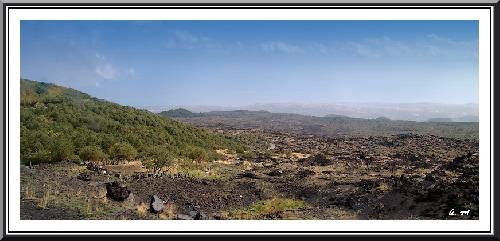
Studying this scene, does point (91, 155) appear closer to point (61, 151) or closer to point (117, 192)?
point (61, 151)

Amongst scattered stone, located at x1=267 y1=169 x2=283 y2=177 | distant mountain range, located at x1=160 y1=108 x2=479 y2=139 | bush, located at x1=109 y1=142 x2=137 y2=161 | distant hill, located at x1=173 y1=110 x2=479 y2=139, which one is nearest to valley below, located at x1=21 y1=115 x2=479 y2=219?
scattered stone, located at x1=267 y1=169 x2=283 y2=177

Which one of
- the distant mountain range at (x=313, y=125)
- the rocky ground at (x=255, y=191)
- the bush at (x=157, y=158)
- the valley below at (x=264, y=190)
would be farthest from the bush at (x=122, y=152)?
the distant mountain range at (x=313, y=125)

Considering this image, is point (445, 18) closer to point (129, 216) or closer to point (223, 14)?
point (223, 14)

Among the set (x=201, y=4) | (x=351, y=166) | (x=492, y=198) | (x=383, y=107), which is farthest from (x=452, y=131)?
(x=201, y=4)

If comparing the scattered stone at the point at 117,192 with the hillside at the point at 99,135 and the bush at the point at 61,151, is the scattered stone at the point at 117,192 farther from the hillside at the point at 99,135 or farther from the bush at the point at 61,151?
the bush at the point at 61,151

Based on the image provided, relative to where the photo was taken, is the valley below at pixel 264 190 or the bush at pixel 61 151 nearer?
the valley below at pixel 264 190

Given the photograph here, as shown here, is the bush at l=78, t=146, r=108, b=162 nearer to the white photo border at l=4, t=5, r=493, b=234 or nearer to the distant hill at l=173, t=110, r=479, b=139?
the white photo border at l=4, t=5, r=493, b=234
